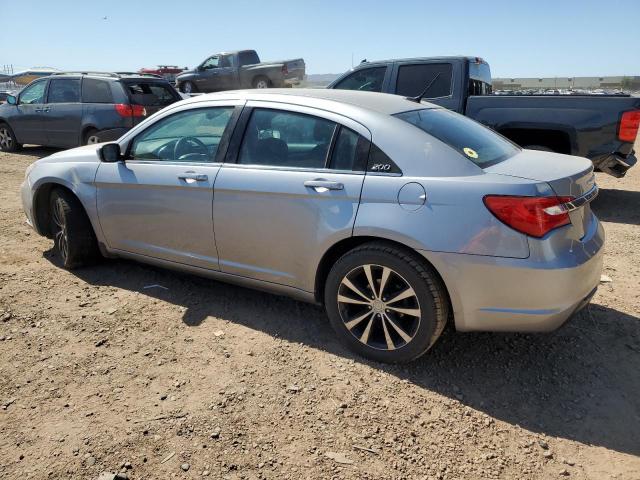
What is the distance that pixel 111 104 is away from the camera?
9.55 meters

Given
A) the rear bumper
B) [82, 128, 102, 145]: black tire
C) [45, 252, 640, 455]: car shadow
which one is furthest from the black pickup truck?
[82, 128, 102, 145]: black tire

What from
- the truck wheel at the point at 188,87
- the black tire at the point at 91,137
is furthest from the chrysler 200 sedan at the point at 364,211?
the truck wheel at the point at 188,87

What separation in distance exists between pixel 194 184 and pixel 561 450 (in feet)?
8.94

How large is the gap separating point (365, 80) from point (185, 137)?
4.56m

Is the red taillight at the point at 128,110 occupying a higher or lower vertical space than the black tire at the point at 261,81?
lower

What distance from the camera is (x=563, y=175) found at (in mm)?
2764

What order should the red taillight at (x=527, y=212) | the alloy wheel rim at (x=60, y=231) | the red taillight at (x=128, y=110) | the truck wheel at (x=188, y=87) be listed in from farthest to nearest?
the truck wheel at (x=188, y=87), the red taillight at (x=128, y=110), the alloy wheel rim at (x=60, y=231), the red taillight at (x=527, y=212)

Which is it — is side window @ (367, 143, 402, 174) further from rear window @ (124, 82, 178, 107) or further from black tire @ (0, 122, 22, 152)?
black tire @ (0, 122, 22, 152)

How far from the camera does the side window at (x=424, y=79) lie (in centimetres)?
724

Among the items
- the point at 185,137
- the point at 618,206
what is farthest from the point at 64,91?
the point at 618,206

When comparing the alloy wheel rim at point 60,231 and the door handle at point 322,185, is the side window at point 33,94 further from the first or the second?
the door handle at point 322,185

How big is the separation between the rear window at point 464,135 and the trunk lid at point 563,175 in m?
0.10

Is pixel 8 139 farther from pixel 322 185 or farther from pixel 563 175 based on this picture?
pixel 563 175

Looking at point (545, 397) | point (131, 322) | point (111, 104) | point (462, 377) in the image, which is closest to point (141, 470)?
point (131, 322)
